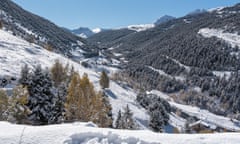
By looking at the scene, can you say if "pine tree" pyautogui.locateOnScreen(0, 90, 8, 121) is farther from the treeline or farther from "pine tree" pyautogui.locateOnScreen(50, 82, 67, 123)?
"pine tree" pyautogui.locateOnScreen(50, 82, 67, 123)

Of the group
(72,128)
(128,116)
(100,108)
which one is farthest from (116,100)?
(72,128)

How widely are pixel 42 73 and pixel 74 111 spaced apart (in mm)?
7052

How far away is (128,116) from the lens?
2239 inches

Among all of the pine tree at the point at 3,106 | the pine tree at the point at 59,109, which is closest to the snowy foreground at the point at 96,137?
the pine tree at the point at 3,106

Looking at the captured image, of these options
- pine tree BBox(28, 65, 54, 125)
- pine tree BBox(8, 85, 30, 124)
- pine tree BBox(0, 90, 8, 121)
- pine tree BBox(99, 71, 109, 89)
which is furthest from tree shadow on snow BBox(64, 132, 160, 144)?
pine tree BBox(99, 71, 109, 89)

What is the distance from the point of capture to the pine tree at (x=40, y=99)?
129 ft

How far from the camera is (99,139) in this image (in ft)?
37.2

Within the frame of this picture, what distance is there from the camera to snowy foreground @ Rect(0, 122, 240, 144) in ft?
36.4

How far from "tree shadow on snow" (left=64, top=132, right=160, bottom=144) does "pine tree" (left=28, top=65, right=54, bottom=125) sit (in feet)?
→ 94.9

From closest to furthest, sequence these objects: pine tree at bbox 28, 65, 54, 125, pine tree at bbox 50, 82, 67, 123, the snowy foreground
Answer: the snowy foreground → pine tree at bbox 28, 65, 54, 125 → pine tree at bbox 50, 82, 67, 123

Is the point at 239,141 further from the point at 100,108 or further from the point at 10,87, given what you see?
the point at 10,87

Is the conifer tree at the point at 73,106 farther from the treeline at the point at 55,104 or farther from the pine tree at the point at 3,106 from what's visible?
the pine tree at the point at 3,106

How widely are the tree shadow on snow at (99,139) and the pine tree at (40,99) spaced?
28910 mm

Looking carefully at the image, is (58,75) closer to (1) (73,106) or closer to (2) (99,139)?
(1) (73,106)
